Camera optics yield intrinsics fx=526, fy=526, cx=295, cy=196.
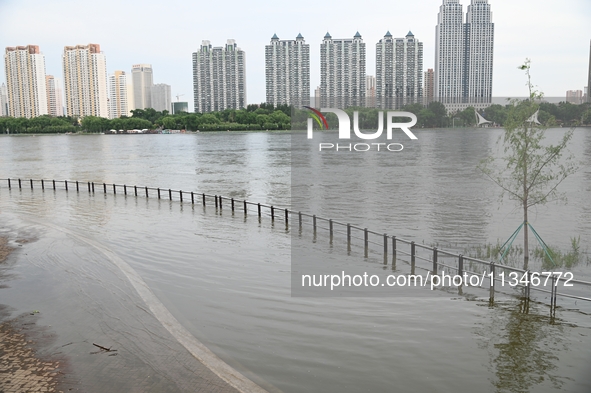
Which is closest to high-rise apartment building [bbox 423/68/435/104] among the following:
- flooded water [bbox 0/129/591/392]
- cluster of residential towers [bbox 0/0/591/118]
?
cluster of residential towers [bbox 0/0/591/118]

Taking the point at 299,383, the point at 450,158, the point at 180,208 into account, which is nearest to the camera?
the point at 299,383

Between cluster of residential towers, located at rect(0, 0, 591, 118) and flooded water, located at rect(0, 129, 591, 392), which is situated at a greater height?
cluster of residential towers, located at rect(0, 0, 591, 118)

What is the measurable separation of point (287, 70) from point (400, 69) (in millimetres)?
81336

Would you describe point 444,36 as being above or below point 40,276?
above

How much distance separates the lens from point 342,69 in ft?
362

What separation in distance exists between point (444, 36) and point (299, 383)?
47.7m

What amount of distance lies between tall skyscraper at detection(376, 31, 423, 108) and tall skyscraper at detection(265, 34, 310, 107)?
173ft

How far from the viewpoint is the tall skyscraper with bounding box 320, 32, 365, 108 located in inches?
4244

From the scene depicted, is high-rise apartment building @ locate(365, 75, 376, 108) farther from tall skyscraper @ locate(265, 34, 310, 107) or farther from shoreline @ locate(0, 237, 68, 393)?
shoreline @ locate(0, 237, 68, 393)

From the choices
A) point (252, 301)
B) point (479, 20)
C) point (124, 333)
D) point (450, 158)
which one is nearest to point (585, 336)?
point (252, 301)

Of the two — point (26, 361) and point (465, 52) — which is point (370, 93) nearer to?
point (465, 52)

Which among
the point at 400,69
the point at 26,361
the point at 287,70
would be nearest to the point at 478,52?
the point at 400,69

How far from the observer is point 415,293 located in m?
12.7

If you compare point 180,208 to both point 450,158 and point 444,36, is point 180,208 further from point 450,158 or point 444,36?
point 450,158
